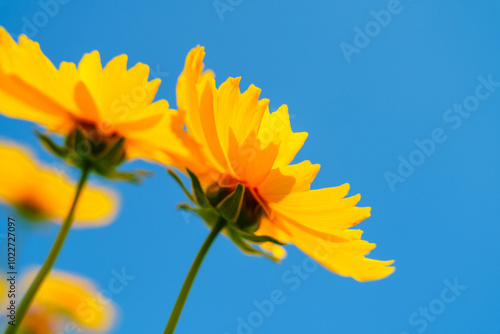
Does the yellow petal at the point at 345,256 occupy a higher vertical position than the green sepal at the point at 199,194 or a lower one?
lower

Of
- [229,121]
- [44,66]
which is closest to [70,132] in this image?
[44,66]

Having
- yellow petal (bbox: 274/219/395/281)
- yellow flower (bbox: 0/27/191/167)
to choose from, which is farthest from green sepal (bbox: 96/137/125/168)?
yellow petal (bbox: 274/219/395/281)

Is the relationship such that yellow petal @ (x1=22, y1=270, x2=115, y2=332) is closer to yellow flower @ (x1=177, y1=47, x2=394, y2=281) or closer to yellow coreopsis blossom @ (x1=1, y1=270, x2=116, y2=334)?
yellow coreopsis blossom @ (x1=1, y1=270, x2=116, y2=334)

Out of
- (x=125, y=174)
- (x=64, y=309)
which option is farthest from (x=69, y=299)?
(x=125, y=174)

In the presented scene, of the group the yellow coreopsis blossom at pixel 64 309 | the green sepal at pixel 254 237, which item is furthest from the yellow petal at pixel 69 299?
the green sepal at pixel 254 237

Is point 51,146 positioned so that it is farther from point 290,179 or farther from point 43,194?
point 43,194

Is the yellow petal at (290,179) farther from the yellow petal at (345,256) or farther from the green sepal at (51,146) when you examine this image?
the green sepal at (51,146)
